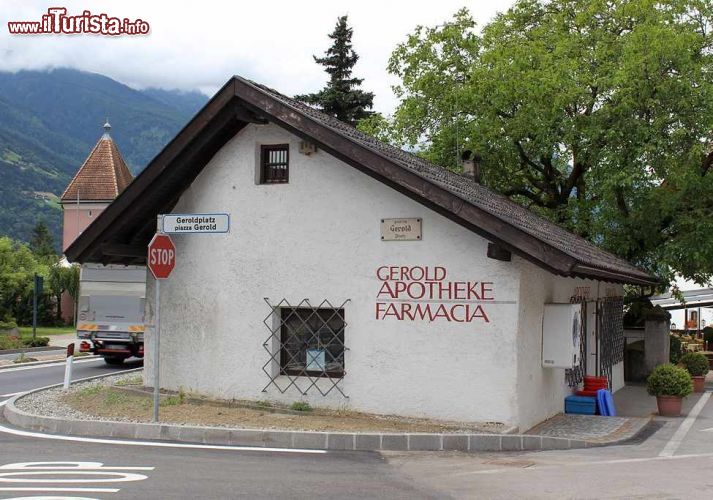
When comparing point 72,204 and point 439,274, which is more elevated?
point 72,204

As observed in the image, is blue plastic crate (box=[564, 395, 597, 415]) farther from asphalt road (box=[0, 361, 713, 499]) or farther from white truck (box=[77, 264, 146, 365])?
white truck (box=[77, 264, 146, 365])

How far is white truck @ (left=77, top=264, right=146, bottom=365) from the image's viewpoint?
2389cm

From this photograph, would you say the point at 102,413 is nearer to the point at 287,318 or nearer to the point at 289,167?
the point at 287,318

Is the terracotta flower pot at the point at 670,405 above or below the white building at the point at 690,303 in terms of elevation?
below

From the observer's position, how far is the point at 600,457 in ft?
34.5

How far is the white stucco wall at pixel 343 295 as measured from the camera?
12086 mm

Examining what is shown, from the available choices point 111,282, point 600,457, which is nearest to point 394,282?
point 600,457

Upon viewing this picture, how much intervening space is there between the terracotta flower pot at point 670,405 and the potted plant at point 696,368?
217 inches

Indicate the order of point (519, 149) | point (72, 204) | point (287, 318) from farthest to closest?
point (72, 204), point (519, 149), point (287, 318)

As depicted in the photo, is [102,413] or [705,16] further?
[705,16]

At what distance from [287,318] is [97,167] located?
49.5 meters

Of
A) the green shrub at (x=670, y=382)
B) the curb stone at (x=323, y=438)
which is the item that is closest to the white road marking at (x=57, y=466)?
the curb stone at (x=323, y=438)

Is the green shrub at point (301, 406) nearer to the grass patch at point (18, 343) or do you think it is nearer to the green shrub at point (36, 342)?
the grass patch at point (18, 343)

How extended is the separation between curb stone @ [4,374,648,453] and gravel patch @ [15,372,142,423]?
420mm
